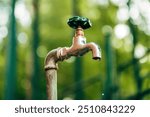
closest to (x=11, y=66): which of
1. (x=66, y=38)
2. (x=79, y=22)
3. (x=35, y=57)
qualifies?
(x=35, y=57)

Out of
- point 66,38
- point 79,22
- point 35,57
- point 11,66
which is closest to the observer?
point 79,22

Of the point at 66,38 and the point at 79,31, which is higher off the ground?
the point at 66,38

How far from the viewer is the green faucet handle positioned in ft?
5.77

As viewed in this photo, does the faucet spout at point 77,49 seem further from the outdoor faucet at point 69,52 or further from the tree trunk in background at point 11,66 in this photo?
the tree trunk in background at point 11,66

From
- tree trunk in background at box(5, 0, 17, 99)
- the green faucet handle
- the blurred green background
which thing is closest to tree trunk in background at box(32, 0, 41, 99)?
the blurred green background

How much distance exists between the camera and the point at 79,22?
5.82ft

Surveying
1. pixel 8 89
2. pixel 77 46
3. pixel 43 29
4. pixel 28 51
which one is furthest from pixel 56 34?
pixel 77 46

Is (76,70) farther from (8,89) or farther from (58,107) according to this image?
(58,107)

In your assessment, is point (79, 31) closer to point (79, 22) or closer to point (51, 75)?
point (79, 22)

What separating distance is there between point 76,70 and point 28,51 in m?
3.97

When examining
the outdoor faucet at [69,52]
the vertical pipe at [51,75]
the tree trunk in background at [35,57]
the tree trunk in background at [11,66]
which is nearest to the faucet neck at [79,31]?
the outdoor faucet at [69,52]

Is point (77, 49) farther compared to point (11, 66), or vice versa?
point (11, 66)

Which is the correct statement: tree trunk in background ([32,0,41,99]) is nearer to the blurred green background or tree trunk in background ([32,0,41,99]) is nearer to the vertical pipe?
the blurred green background

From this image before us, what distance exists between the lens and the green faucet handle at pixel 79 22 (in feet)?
5.77
